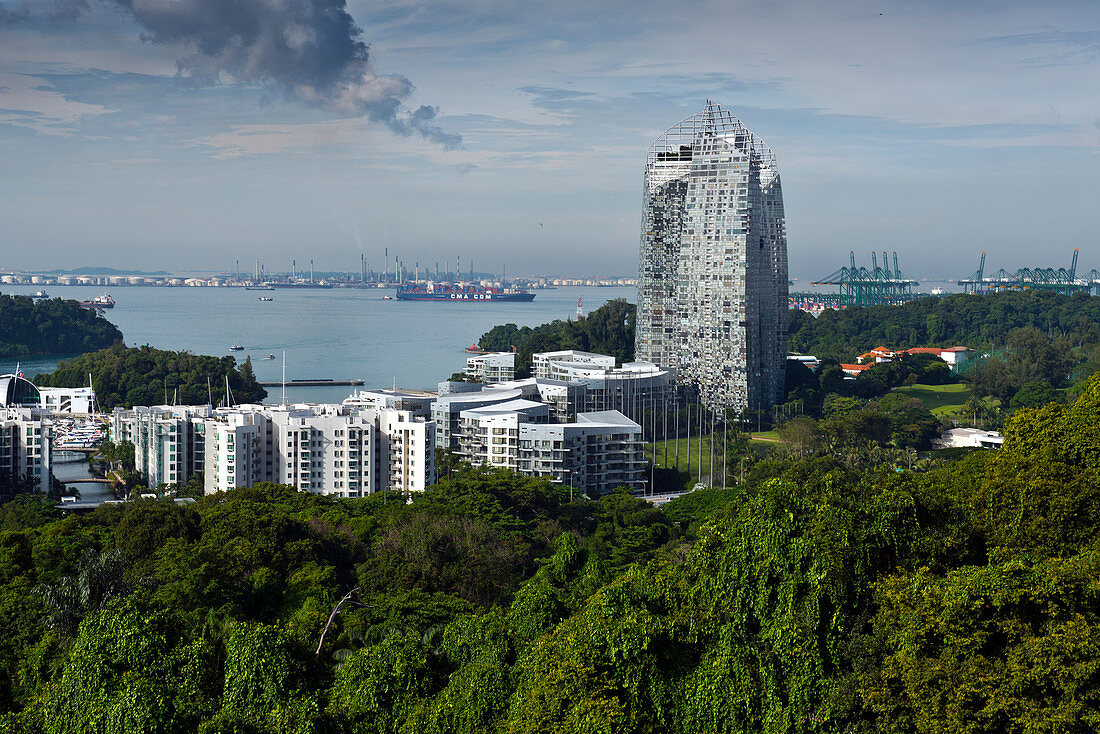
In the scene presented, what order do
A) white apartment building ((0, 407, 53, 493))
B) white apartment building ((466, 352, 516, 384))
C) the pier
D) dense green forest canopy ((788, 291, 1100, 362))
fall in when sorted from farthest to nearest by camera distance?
dense green forest canopy ((788, 291, 1100, 362)), the pier, white apartment building ((466, 352, 516, 384)), white apartment building ((0, 407, 53, 493))

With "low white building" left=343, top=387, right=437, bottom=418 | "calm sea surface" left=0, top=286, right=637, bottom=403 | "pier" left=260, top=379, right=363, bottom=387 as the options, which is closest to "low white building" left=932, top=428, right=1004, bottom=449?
"low white building" left=343, top=387, right=437, bottom=418

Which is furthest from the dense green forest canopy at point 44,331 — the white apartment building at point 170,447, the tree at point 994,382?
the tree at point 994,382

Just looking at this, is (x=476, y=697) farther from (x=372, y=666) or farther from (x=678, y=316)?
(x=678, y=316)

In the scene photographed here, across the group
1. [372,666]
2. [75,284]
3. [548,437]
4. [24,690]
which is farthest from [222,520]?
[75,284]

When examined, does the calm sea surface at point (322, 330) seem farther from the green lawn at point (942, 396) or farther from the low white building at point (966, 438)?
the low white building at point (966, 438)

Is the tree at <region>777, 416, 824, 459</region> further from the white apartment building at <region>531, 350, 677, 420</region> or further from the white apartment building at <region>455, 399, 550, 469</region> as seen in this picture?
the white apartment building at <region>455, 399, 550, 469</region>

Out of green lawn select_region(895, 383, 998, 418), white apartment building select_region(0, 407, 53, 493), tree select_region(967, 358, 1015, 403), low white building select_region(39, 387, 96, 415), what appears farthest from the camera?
tree select_region(967, 358, 1015, 403)

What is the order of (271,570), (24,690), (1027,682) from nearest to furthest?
(1027,682)
(24,690)
(271,570)
